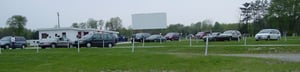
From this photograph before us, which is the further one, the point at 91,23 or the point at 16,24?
the point at 91,23

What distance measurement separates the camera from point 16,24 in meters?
97.9

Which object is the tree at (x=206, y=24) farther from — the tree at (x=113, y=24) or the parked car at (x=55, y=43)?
the parked car at (x=55, y=43)

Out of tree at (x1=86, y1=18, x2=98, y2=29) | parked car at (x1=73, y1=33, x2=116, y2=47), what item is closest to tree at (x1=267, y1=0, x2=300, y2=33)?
tree at (x1=86, y1=18, x2=98, y2=29)

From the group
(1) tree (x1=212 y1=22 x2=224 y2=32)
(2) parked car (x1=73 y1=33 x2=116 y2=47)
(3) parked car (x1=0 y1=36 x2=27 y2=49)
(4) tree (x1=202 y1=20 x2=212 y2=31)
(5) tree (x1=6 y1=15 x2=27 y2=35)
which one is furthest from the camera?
(4) tree (x1=202 y1=20 x2=212 y2=31)

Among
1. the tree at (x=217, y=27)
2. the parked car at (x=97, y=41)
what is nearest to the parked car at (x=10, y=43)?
the parked car at (x=97, y=41)

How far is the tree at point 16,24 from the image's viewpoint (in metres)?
96.9

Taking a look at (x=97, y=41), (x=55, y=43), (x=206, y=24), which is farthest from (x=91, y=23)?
(x=97, y=41)

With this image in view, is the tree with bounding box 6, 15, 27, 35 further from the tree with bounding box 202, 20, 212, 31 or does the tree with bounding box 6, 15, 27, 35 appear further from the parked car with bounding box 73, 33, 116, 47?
the parked car with bounding box 73, 33, 116, 47

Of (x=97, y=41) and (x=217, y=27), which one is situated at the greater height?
(x=217, y=27)

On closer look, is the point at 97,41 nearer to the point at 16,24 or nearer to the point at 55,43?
the point at 55,43

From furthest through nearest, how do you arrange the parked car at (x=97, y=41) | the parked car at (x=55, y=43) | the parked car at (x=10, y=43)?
the parked car at (x=10, y=43) → the parked car at (x=55, y=43) → the parked car at (x=97, y=41)

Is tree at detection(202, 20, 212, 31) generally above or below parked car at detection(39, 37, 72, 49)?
above

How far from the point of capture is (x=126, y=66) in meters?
15.8

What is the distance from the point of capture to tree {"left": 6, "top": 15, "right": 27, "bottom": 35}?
96.9m
